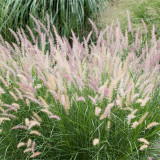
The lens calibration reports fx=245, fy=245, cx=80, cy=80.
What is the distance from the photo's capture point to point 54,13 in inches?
172

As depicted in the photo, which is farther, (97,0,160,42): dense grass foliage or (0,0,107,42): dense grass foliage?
(0,0,107,42): dense grass foliage

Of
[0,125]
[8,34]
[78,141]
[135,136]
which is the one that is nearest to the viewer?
[135,136]

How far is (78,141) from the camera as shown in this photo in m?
1.76

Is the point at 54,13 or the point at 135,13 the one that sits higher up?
the point at 54,13

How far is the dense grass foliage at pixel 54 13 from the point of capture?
13.8 ft

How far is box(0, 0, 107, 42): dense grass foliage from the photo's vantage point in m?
4.20

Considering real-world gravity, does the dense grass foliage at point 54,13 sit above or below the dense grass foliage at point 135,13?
above

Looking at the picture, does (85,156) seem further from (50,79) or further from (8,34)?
(8,34)

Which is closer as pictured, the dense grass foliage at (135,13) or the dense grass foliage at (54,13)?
the dense grass foliage at (135,13)

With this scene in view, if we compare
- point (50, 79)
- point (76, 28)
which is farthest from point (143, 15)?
point (50, 79)

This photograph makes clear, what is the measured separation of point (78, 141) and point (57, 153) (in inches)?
7.6

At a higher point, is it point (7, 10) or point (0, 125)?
point (7, 10)

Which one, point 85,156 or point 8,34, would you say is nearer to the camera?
point 85,156

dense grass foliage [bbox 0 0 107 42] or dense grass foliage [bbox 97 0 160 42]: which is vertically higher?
dense grass foliage [bbox 0 0 107 42]
